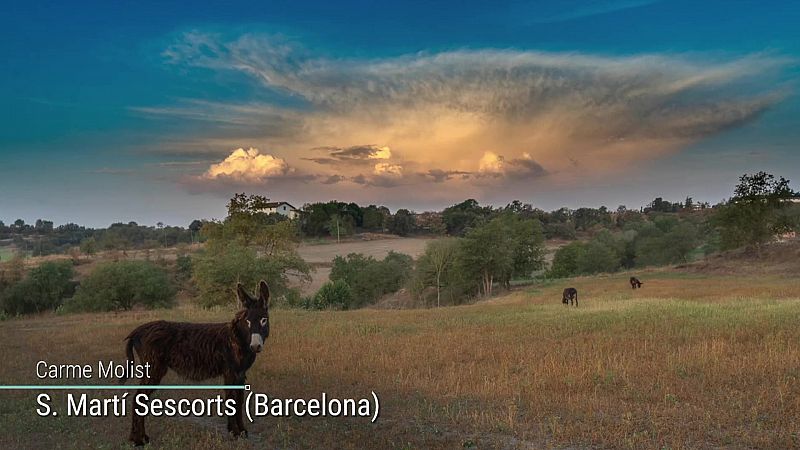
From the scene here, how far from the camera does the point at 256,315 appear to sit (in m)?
8.29

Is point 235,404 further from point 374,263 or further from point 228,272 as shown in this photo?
point 374,263

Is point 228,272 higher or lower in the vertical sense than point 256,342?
lower

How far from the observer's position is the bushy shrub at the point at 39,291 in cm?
6931

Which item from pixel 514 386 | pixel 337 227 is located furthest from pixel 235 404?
pixel 337 227

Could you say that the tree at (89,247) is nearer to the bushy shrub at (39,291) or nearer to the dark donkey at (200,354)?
the bushy shrub at (39,291)

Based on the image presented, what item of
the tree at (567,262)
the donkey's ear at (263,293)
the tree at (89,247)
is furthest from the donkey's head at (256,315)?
the tree at (89,247)

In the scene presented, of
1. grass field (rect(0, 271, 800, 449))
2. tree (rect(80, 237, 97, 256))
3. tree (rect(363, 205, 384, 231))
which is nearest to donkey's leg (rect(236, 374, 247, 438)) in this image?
grass field (rect(0, 271, 800, 449))

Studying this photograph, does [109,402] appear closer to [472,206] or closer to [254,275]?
[254,275]

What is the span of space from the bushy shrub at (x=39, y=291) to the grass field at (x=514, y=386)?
189ft

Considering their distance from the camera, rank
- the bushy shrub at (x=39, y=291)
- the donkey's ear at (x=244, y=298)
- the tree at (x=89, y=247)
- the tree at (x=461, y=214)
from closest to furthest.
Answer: the donkey's ear at (x=244, y=298)
the bushy shrub at (x=39, y=291)
the tree at (x=89, y=247)
the tree at (x=461, y=214)

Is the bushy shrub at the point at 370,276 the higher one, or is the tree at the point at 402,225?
the tree at the point at 402,225

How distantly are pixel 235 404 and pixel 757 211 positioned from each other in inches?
3144

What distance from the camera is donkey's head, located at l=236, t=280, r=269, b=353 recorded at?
8.05 metres

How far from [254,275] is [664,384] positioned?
1662 inches
